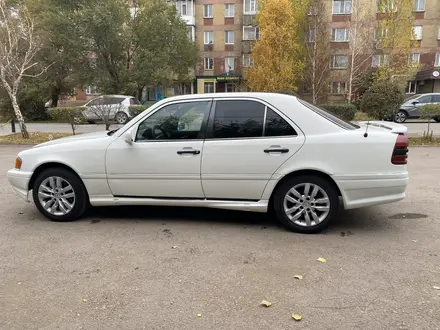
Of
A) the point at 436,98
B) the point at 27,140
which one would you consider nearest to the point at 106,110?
the point at 27,140

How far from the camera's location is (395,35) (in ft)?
86.7

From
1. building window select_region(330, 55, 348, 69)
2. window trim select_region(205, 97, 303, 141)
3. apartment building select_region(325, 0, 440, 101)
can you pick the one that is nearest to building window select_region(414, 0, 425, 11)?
apartment building select_region(325, 0, 440, 101)

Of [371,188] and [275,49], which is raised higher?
[275,49]

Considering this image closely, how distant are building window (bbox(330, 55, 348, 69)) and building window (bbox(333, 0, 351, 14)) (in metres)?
5.97

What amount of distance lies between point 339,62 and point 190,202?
35.2m

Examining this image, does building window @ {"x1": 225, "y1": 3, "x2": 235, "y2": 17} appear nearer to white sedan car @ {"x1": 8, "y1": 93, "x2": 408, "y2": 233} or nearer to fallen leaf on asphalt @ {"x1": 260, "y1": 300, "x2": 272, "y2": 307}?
white sedan car @ {"x1": 8, "y1": 93, "x2": 408, "y2": 233}

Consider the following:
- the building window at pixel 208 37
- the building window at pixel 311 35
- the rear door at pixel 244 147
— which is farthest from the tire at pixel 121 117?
the building window at pixel 208 37

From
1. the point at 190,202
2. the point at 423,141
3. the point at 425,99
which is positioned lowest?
the point at 423,141

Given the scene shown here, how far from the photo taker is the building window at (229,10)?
42.0 metres

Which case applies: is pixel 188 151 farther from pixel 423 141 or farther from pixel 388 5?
pixel 388 5

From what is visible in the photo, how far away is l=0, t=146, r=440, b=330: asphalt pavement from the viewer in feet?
9.41

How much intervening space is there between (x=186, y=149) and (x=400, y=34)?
87.7 ft

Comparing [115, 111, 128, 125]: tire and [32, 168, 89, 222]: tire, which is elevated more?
[115, 111, 128, 125]: tire

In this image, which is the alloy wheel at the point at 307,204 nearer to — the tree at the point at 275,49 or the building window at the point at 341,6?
the tree at the point at 275,49
